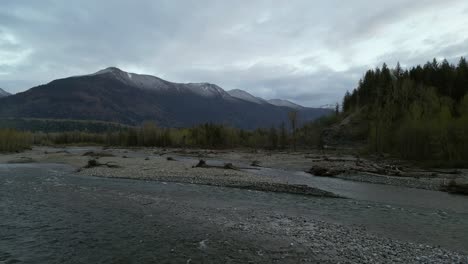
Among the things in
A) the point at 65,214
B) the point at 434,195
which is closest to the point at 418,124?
the point at 434,195

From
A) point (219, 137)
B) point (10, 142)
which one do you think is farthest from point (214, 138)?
point (10, 142)

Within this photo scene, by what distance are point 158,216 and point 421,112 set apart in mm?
85596

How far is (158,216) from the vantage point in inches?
873

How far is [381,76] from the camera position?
13375 cm

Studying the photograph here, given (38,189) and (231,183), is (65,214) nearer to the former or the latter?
(38,189)

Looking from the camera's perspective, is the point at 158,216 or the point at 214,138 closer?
the point at 158,216

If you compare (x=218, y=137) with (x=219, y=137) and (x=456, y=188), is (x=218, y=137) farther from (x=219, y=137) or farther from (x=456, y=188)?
(x=456, y=188)

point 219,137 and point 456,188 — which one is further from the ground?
point 219,137

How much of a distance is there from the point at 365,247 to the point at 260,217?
7.96m

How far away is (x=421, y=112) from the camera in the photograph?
283 ft

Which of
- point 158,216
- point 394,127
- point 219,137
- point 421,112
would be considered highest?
point 421,112

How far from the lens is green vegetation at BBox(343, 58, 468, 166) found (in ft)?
203

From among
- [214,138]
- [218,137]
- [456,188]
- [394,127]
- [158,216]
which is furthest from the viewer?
[218,137]

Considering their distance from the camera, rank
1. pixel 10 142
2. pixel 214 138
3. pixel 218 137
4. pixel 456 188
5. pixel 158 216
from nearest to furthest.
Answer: pixel 158 216 < pixel 456 188 < pixel 10 142 < pixel 214 138 < pixel 218 137
